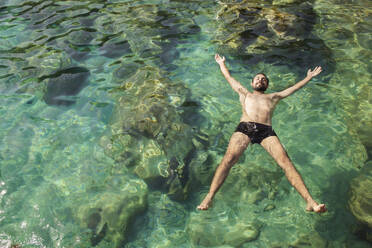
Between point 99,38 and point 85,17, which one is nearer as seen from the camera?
point 99,38

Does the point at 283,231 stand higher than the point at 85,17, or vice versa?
the point at 85,17

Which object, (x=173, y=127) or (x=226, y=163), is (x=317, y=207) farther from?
(x=173, y=127)

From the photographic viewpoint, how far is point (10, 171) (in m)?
5.74

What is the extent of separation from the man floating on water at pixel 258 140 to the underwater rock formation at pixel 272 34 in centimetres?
197

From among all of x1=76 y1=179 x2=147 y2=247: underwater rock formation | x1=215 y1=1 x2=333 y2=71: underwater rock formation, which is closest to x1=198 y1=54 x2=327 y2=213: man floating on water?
x1=76 y1=179 x2=147 y2=247: underwater rock formation

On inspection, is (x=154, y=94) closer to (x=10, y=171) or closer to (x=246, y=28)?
(x=10, y=171)

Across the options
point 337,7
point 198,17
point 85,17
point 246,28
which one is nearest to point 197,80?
point 246,28

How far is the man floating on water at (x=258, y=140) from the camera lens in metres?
4.70

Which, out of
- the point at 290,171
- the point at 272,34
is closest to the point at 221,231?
the point at 290,171

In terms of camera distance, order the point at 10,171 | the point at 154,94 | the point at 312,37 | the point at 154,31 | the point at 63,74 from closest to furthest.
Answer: the point at 10,171
the point at 154,94
the point at 63,74
the point at 312,37
the point at 154,31

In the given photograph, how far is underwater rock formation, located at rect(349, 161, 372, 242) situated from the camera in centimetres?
456

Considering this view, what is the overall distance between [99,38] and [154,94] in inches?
155

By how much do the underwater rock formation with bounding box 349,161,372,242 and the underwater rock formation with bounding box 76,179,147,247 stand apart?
335cm

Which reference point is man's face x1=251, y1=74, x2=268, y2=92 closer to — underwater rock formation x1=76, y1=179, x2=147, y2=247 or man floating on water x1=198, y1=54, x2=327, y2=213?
man floating on water x1=198, y1=54, x2=327, y2=213
